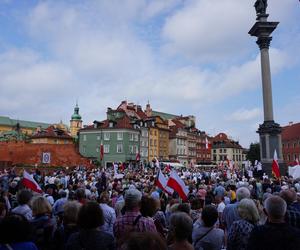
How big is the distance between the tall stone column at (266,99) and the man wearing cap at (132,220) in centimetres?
2375

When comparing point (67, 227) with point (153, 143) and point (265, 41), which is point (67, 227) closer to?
point (265, 41)

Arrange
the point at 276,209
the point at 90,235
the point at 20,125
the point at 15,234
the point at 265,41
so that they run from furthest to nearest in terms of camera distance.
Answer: the point at 20,125 < the point at 265,41 < the point at 276,209 < the point at 90,235 < the point at 15,234

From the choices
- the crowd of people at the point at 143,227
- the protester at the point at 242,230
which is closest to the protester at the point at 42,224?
the crowd of people at the point at 143,227

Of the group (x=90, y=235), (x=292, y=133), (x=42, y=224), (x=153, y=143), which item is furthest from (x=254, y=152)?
(x=90, y=235)

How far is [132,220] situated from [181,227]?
127cm

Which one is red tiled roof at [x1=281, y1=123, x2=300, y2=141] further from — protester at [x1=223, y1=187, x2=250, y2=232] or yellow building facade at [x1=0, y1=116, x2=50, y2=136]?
protester at [x1=223, y1=187, x2=250, y2=232]

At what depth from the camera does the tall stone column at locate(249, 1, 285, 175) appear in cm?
2789

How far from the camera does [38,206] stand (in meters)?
5.43

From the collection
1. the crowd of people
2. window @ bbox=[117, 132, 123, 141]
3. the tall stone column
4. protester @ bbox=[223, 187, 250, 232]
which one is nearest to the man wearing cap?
the crowd of people

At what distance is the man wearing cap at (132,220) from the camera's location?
518 centimetres

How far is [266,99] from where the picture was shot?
94.0 ft

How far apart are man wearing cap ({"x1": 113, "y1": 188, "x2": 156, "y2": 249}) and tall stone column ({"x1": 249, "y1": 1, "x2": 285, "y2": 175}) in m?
23.8

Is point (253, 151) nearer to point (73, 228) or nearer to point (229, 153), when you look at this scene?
point (229, 153)

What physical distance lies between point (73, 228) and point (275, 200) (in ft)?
9.31
